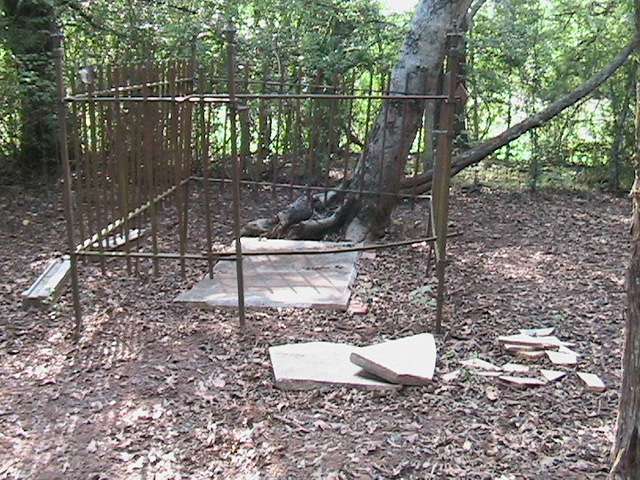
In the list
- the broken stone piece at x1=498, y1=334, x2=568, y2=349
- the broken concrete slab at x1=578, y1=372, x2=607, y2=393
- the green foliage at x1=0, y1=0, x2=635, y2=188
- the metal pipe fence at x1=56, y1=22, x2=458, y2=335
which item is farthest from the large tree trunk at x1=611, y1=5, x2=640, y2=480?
the green foliage at x1=0, y1=0, x2=635, y2=188

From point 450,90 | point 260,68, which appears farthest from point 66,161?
point 260,68

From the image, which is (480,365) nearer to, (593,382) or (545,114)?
(593,382)

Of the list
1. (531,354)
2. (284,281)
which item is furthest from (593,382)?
(284,281)

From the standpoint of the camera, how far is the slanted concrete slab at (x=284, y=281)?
5.29m

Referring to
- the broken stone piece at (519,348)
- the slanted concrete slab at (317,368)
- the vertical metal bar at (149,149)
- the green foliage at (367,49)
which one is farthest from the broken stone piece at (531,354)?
the green foliage at (367,49)

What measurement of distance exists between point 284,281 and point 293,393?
198cm

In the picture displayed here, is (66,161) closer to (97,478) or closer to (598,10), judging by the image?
(97,478)

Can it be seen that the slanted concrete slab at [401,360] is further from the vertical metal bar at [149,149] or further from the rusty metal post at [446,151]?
the vertical metal bar at [149,149]

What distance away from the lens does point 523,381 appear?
156 inches

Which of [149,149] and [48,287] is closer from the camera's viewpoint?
[149,149]

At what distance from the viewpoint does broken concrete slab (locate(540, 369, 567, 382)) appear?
401 centimetres

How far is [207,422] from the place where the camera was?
3.62 meters

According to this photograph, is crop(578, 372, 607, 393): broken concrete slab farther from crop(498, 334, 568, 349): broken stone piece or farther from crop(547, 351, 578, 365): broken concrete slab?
crop(498, 334, 568, 349): broken stone piece

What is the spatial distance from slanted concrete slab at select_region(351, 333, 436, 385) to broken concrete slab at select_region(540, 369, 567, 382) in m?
0.60
